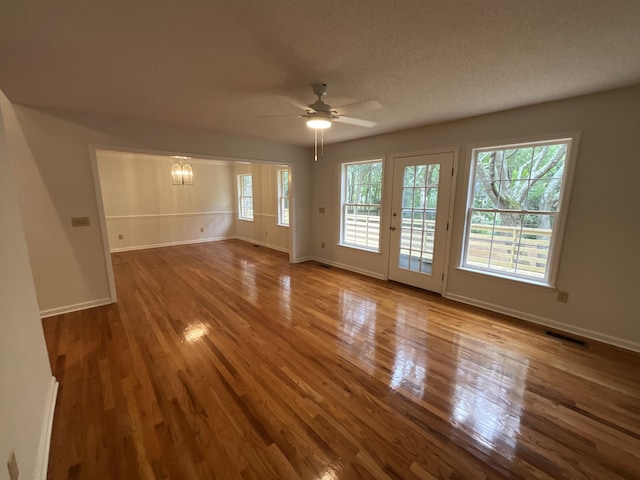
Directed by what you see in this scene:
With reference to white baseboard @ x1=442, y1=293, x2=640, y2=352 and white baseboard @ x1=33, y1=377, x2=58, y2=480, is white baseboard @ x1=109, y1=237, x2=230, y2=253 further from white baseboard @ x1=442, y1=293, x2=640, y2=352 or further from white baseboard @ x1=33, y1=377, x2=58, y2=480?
white baseboard @ x1=442, y1=293, x2=640, y2=352

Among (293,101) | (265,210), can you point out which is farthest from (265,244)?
(293,101)

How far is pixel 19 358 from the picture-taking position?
4.30 ft

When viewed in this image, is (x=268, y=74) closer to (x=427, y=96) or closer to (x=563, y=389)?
(x=427, y=96)

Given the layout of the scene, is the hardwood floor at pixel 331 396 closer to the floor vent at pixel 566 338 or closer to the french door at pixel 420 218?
the floor vent at pixel 566 338

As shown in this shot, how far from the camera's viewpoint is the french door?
3697mm

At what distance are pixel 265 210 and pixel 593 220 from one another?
606cm

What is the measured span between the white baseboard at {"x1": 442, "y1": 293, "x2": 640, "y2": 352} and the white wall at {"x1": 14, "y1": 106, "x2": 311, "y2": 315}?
474cm

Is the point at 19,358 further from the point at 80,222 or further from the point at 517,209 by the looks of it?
the point at 517,209

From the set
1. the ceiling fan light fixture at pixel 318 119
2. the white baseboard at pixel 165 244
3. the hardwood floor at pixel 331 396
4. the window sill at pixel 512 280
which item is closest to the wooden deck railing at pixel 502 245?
the window sill at pixel 512 280

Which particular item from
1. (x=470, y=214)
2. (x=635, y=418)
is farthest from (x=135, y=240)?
(x=635, y=418)

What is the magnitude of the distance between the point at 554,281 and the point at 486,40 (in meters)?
2.59

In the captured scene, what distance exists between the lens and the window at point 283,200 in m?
6.44

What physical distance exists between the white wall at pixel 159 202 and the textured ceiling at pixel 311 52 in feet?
12.8

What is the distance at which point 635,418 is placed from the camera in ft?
5.81
